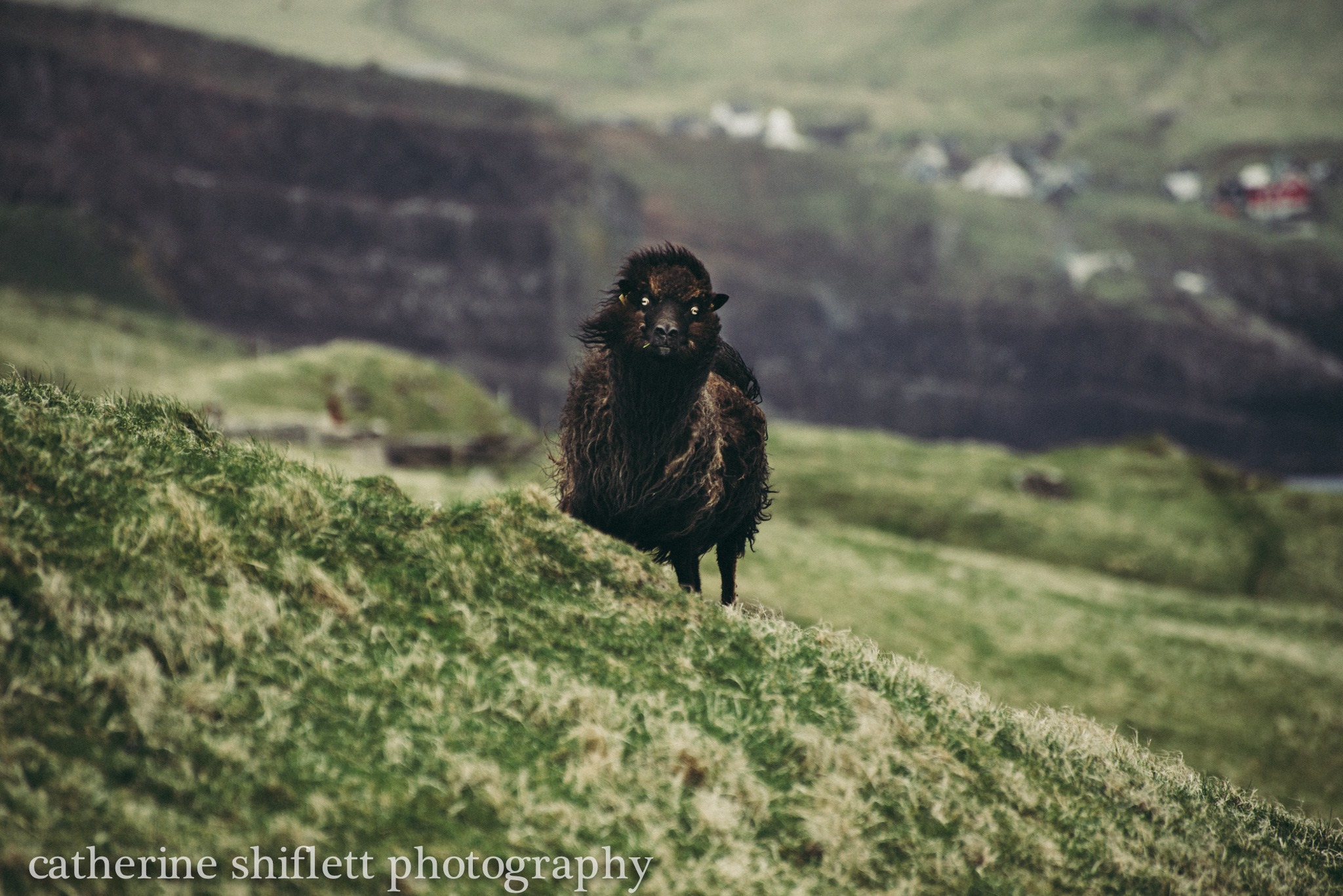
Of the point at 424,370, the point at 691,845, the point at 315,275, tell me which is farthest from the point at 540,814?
the point at 315,275

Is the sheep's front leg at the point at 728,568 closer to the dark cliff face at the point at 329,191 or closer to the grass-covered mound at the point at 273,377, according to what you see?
the grass-covered mound at the point at 273,377

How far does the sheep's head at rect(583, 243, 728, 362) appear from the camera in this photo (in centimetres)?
1000

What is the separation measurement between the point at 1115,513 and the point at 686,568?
67.6 m

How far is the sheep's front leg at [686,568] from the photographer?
36.6 ft

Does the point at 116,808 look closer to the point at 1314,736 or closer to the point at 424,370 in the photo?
the point at 1314,736

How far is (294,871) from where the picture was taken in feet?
20.4

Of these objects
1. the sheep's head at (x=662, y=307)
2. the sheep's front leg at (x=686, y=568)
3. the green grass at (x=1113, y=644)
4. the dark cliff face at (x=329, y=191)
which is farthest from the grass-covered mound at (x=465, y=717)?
the dark cliff face at (x=329, y=191)

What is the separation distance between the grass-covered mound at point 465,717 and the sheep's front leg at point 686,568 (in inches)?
37.5

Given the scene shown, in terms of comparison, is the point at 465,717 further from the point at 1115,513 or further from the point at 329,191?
the point at 329,191

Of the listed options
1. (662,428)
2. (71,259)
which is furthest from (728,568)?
(71,259)

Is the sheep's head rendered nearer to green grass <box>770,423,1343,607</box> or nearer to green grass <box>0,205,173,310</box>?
green grass <box>770,423,1343,607</box>

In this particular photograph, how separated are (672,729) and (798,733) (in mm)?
1088

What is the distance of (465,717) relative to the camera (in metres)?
7.87

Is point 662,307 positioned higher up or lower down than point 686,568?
higher up
